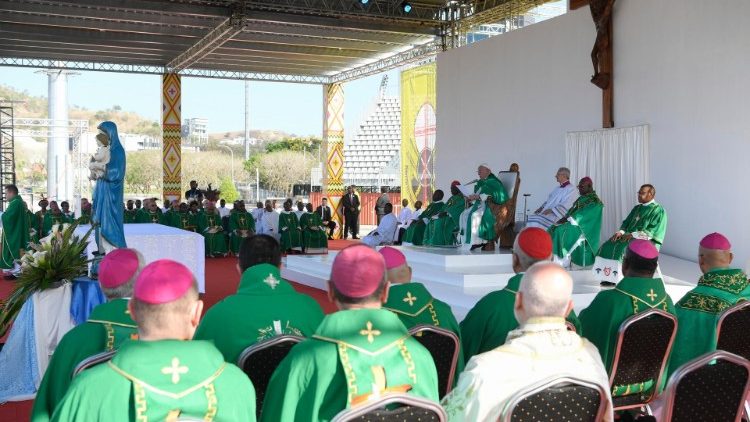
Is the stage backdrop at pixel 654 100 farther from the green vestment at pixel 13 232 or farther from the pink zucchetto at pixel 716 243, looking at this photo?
the green vestment at pixel 13 232

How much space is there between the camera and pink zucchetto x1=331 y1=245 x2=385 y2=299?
2.69 metres

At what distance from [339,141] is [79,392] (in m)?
22.8

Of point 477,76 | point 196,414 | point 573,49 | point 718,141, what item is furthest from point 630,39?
point 196,414

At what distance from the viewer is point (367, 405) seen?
2.24 metres

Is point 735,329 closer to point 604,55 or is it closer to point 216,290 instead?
point 216,290

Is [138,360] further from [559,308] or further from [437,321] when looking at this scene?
[437,321]

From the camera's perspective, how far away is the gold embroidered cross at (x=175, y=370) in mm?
2211

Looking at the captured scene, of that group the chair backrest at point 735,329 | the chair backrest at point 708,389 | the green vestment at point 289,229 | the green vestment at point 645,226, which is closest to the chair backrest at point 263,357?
the chair backrest at point 708,389

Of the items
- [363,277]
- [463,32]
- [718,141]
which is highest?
[463,32]

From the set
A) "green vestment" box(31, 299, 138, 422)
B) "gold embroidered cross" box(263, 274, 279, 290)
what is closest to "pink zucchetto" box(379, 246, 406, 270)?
"gold embroidered cross" box(263, 274, 279, 290)

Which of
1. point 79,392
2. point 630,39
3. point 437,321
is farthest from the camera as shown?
point 630,39

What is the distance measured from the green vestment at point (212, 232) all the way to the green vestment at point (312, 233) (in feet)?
5.86

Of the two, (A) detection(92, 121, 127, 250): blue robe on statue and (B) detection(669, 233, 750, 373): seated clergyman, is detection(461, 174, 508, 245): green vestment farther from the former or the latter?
(B) detection(669, 233, 750, 373): seated clergyman

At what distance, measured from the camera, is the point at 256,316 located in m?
3.41
